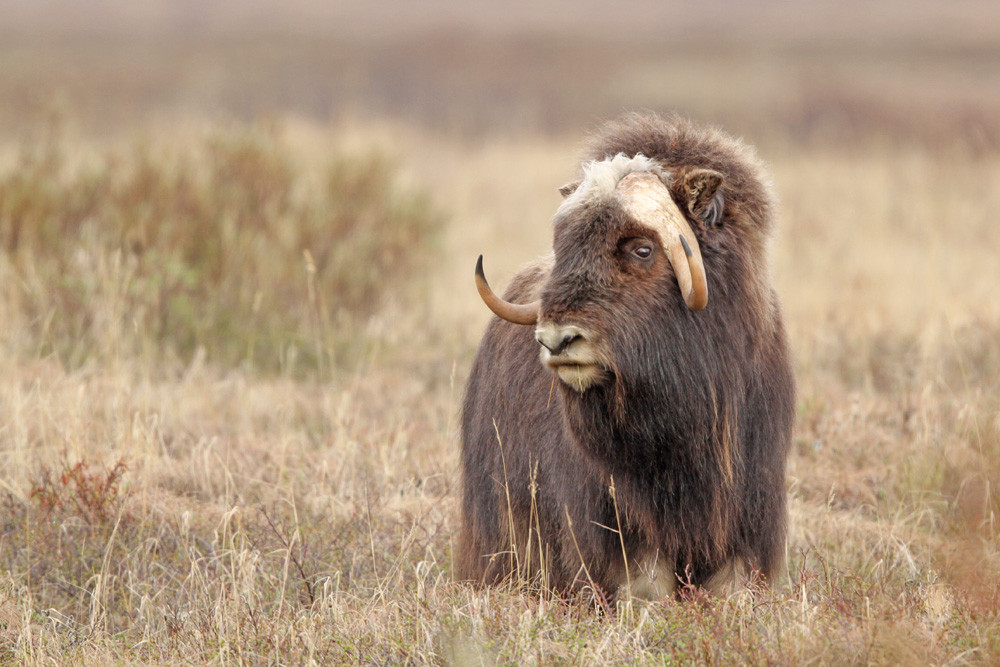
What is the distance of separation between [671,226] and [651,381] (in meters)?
0.49

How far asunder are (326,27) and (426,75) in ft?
56.0

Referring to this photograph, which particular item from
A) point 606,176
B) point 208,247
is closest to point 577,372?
point 606,176

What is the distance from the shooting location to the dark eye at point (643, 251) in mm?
3738

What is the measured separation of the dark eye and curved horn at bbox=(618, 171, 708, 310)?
0.18ft

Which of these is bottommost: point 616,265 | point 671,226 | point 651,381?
point 651,381

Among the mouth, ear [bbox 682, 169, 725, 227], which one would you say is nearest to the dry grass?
the mouth

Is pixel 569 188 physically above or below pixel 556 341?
above

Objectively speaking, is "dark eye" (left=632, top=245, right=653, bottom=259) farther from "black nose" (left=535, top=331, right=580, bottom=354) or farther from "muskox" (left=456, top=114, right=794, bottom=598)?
"black nose" (left=535, top=331, right=580, bottom=354)

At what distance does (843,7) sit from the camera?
201 feet

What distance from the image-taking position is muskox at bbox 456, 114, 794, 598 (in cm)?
368

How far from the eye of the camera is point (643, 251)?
12.3ft

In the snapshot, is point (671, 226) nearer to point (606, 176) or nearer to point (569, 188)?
point (606, 176)

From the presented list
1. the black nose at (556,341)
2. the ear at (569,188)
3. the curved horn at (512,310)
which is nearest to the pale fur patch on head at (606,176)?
the ear at (569,188)

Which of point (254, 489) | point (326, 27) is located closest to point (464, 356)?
point (254, 489)
